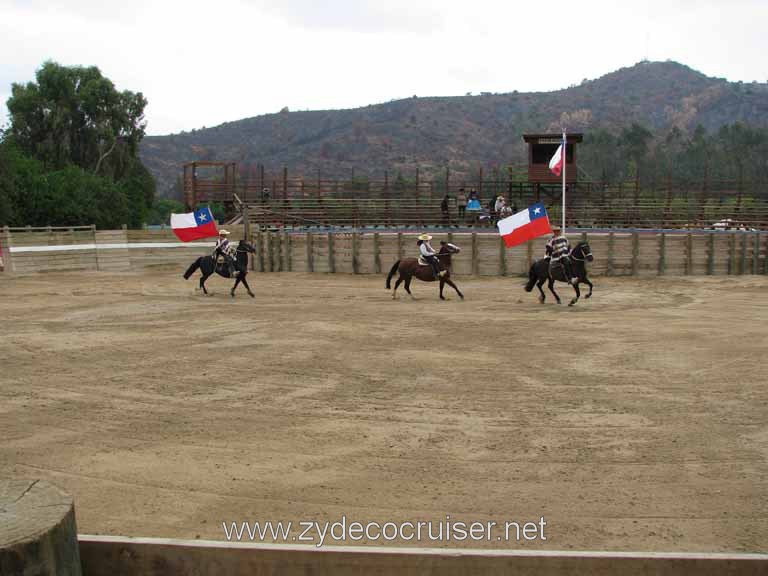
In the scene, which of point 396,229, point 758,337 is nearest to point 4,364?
point 758,337

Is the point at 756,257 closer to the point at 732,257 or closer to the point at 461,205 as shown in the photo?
the point at 732,257

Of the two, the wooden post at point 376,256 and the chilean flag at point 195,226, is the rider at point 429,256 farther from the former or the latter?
the wooden post at point 376,256

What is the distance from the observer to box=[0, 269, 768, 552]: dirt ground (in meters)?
7.17

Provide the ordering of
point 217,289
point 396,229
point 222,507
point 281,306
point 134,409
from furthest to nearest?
point 396,229, point 217,289, point 281,306, point 134,409, point 222,507

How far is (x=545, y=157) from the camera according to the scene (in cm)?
5103

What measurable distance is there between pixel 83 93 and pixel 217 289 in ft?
139

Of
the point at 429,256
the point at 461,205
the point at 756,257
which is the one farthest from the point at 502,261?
the point at 461,205

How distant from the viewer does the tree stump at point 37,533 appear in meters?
3.35

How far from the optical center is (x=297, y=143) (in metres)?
144

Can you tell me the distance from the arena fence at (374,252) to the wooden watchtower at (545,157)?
43.0ft

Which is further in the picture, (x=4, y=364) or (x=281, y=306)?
(x=281, y=306)

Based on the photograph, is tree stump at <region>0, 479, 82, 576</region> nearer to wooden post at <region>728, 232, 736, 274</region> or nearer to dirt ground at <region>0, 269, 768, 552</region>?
dirt ground at <region>0, 269, 768, 552</region>

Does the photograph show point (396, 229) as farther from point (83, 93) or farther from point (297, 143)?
point (297, 143)

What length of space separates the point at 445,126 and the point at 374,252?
11368 centimetres
